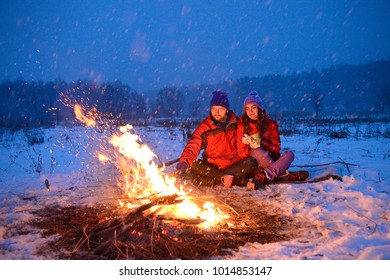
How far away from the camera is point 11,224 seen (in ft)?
11.9

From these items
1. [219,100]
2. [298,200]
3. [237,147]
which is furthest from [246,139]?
[298,200]

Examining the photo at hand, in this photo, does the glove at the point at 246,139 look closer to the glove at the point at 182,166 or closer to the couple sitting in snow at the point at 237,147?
the couple sitting in snow at the point at 237,147

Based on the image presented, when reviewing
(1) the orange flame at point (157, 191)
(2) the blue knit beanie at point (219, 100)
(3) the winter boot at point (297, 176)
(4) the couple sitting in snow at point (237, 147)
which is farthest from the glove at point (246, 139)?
(1) the orange flame at point (157, 191)

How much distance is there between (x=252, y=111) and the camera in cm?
541

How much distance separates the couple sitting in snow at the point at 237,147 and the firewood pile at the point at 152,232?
1.23m

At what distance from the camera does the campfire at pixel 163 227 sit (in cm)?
299

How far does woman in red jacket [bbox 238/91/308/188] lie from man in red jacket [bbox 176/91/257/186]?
0.14 metres

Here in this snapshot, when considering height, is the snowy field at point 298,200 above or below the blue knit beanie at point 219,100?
below

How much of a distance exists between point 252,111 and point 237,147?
27.3 inches

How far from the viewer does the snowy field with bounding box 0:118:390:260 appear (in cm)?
296

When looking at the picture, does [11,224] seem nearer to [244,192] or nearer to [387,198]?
[244,192]
